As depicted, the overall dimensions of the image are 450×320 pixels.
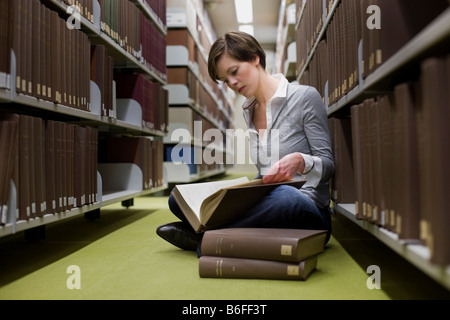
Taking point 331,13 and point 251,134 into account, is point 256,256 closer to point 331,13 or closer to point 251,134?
point 251,134

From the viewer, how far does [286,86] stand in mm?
1505

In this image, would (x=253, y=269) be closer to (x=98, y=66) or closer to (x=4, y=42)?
(x=4, y=42)

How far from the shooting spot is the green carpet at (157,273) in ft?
3.27

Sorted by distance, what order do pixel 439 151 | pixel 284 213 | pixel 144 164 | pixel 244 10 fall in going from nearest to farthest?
pixel 439 151 → pixel 284 213 → pixel 144 164 → pixel 244 10

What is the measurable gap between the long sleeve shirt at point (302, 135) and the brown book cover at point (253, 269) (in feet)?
1.05

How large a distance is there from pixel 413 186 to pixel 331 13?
1.15 m

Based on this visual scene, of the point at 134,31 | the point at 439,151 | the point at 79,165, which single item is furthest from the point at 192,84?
the point at 439,151

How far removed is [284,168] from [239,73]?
18.4 inches

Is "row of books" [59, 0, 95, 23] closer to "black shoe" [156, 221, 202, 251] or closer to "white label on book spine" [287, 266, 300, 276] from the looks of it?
"black shoe" [156, 221, 202, 251]

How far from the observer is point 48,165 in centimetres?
135

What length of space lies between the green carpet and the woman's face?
2.18 ft

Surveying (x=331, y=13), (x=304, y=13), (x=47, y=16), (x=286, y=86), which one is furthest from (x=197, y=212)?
(x=304, y=13)

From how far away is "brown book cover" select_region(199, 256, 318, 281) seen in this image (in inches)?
42.0

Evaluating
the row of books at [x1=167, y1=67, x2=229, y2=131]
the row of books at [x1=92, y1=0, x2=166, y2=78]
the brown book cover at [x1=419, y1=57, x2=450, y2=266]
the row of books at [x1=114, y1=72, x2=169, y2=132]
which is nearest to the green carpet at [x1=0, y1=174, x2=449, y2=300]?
the brown book cover at [x1=419, y1=57, x2=450, y2=266]
